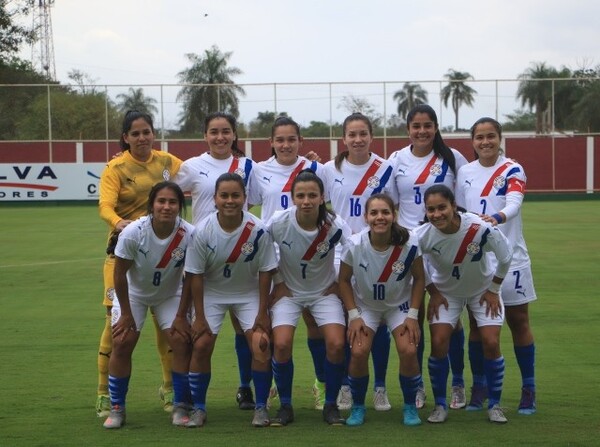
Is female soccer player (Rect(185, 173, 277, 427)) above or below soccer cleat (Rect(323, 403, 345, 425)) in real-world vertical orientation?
above

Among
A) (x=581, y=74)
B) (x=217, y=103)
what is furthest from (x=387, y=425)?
(x=581, y=74)

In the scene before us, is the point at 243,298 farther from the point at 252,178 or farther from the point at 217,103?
the point at 217,103

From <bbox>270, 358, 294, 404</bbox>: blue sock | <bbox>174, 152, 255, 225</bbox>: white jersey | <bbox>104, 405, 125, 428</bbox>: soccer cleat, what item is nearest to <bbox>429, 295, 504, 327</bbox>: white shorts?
<bbox>270, 358, 294, 404</bbox>: blue sock

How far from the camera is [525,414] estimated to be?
6746 millimetres

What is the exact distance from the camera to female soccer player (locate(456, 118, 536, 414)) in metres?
6.94

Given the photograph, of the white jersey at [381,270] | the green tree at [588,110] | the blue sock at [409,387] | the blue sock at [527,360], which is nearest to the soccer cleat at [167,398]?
the white jersey at [381,270]

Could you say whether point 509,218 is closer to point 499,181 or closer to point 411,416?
point 499,181

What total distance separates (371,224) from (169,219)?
1267 mm

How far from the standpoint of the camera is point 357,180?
737 cm

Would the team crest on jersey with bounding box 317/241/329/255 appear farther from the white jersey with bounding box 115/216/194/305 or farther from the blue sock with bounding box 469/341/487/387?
the blue sock with bounding box 469/341/487/387

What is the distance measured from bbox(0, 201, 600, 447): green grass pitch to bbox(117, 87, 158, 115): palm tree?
2652 centimetres

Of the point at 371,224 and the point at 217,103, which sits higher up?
the point at 217,103

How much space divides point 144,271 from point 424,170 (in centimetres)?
205

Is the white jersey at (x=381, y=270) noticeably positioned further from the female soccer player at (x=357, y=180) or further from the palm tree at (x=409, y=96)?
the palm tree at (x=409, y=96)
